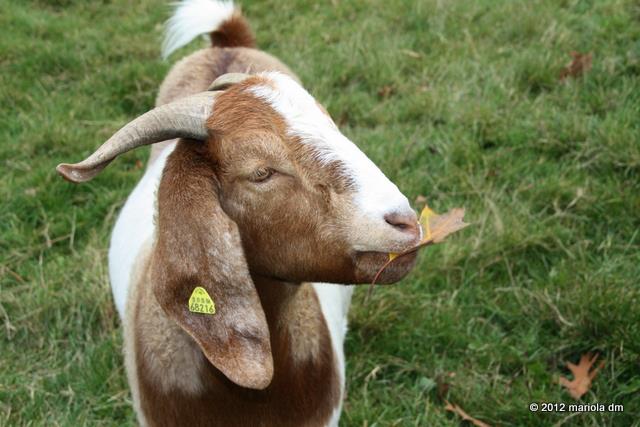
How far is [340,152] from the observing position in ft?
6.56

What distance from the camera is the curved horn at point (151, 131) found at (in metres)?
1.97

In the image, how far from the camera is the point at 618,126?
161 inches

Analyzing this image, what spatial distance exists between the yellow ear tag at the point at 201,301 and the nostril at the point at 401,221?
510 millimetres

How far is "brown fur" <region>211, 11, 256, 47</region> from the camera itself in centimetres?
395

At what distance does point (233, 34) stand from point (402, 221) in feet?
7.80

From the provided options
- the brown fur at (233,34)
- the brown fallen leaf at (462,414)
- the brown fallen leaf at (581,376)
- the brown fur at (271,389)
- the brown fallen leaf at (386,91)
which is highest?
the brown fur at (233,34)

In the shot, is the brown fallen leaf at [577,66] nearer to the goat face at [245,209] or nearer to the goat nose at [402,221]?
the goat face at [245,209]

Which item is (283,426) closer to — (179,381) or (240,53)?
(179,381)

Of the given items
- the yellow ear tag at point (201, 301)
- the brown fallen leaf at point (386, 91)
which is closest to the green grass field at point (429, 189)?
the brown fallen leaf at point (386, 91)

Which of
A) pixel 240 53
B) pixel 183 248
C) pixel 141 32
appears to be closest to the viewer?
pixel 183 248

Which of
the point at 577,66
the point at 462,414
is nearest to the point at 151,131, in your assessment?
the point at 462,414

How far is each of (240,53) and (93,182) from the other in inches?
49.6

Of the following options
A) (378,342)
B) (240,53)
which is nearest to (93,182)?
(240,53)

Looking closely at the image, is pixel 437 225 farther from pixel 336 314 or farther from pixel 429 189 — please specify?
pixel 429 189
